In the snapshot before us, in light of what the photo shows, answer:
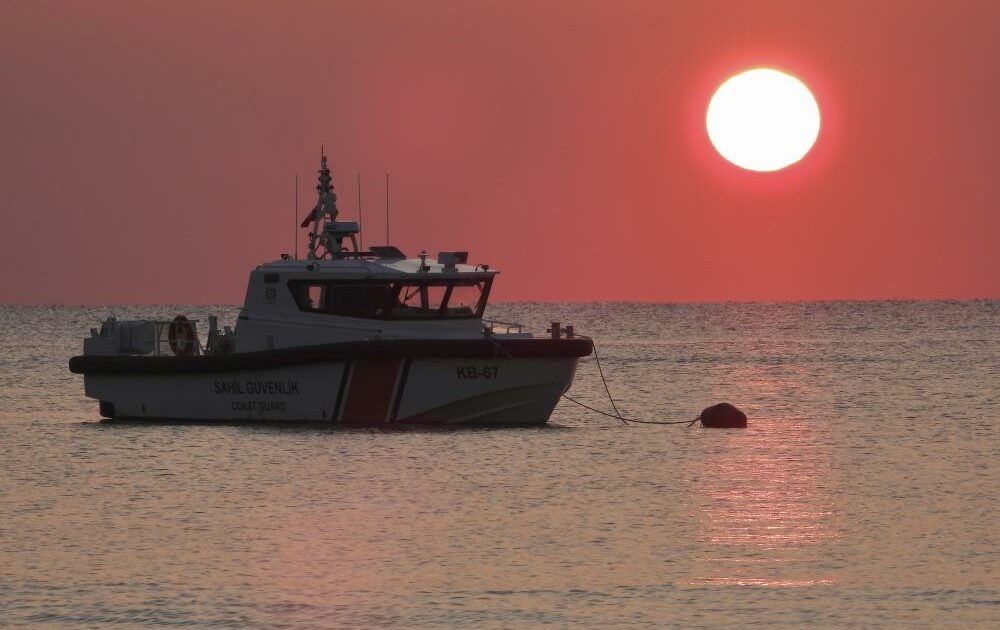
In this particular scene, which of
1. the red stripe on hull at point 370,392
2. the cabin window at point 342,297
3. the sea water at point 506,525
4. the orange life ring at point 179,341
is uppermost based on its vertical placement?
the cabin window at point 342,297

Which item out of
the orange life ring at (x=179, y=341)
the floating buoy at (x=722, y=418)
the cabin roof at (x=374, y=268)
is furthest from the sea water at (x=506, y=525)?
the cabin roof at (x=374, y=268)

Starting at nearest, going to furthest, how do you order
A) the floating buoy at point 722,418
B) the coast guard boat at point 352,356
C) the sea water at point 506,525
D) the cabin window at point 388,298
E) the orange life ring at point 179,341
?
the sea water at point 506,525, the coast guard boat at point 352,356, the cabin window at point 388,298, the orange life ring at point 179,341, the floating buoy at point 722,418

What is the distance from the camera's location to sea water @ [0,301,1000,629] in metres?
18.2

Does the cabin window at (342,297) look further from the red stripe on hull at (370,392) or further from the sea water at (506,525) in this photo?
the sea water at (506,525)

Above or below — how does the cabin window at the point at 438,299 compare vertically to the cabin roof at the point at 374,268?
below

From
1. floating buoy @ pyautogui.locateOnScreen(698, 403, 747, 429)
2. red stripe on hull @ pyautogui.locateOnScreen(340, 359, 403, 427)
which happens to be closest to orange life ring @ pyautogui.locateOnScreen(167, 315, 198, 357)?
red stripe on hull @ pyautogui.locateOnScreen(340, 359, 403, 427)

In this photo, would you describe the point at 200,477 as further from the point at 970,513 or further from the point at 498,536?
the point at 970,513

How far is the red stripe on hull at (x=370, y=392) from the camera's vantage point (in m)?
32.7

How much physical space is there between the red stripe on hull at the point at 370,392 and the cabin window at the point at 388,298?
1295mm

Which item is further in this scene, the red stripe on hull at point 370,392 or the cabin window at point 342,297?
the cabin window at point 342,297

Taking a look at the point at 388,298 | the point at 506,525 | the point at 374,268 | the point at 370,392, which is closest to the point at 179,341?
the point at 374,268

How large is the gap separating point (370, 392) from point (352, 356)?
0.80 meters

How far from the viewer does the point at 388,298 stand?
33719mm

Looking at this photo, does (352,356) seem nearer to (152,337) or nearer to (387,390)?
(387,390)
